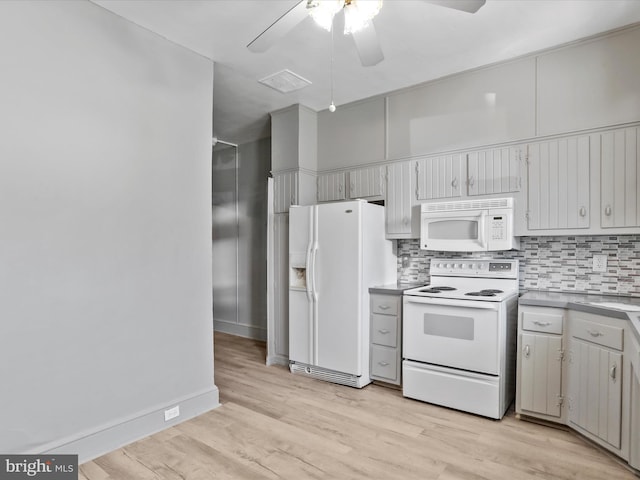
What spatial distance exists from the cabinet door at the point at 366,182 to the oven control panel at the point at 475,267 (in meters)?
0.87

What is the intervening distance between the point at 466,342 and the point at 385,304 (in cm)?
78

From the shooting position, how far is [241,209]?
5617 millimetres

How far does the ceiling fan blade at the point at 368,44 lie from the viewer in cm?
185

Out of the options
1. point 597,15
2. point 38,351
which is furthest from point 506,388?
point 38,351

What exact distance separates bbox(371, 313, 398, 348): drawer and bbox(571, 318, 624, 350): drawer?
4.34 feet

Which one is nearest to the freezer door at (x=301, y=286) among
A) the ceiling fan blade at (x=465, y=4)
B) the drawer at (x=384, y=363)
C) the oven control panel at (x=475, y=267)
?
the drawer at (x=384, y=363)

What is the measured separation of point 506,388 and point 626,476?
840 mm

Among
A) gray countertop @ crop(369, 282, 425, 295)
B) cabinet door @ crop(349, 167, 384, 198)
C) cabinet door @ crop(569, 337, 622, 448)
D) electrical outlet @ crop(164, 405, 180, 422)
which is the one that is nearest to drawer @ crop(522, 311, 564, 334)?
cabinet door @ crop(569, 337, 622, 448)

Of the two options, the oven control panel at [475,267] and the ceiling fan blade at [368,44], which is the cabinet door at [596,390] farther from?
the ceiling fan blade at [368,44]

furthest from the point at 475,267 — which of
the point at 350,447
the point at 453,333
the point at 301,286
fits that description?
the point at 350,447

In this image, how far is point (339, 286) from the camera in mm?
3518

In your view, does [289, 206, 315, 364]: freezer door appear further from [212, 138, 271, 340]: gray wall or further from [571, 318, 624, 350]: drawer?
[571, 318, 624, 350]: drawer

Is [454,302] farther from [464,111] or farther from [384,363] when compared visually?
[464,111]

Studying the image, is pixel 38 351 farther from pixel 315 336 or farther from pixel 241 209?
pixel 241 209
